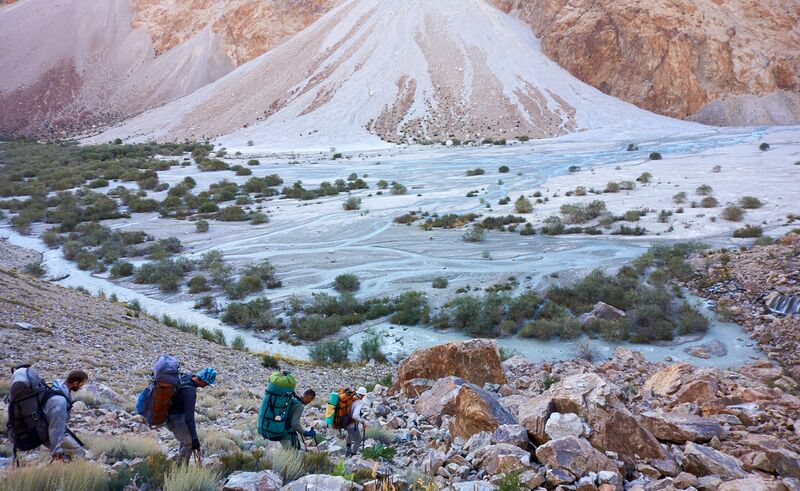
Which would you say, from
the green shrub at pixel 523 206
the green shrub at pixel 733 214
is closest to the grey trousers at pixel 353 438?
the green shrub at pixel 523 206

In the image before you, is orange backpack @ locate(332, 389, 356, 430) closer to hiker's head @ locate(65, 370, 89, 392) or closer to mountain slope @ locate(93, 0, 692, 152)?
hiker's head @ locate(65, 370, 89, 392)

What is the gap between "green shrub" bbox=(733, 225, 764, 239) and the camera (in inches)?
708

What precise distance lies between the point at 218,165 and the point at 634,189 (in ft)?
90.9

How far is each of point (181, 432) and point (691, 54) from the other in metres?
71.8

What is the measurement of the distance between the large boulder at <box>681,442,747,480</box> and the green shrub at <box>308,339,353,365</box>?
796cm

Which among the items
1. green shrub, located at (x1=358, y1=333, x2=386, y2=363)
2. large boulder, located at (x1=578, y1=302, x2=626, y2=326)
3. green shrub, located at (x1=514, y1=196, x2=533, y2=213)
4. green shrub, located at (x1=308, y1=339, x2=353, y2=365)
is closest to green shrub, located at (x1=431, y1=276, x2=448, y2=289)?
green shrub, located at (x1=358, y1=333, x2=386, y2=363)

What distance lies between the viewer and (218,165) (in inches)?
1444

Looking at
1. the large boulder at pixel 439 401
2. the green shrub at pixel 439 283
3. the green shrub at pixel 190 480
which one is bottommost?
the green shrub at pixel 439 283

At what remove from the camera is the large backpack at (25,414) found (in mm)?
3670

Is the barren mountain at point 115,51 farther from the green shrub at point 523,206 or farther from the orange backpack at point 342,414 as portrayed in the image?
the orange backpack at point 342,414

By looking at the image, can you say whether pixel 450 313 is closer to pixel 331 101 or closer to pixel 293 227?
pixel 293 227

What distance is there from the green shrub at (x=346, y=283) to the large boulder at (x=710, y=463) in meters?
12.2

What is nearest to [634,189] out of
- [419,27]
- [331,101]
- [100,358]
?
[100,358]

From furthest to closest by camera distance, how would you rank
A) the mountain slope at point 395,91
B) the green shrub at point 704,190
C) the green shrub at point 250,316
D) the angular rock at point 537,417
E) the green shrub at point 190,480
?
the mountain slope at point 395,91
the green shrub at point 704,190
the green shrub at point 250,316
the angular rock at point 537,417
the green shrub at point 190,480
